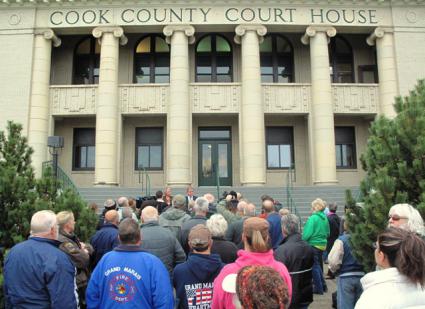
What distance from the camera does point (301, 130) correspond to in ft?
79.8

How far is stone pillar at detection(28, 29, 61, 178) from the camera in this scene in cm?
2170

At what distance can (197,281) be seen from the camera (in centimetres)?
421

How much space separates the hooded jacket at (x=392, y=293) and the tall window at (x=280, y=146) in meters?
21.5

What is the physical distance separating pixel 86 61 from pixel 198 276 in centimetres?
2270

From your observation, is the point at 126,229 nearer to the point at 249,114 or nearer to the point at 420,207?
the point at 420,207

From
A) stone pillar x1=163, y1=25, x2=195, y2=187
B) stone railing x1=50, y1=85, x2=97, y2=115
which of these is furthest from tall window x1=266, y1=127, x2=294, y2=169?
stone railing x1=50, y1=85, x2=97, y2=115

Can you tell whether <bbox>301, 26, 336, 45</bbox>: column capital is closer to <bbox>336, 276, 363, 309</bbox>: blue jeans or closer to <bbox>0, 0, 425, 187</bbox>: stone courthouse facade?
<bbox>0, 0, 425, 187</bbox>: stone courthouse facade

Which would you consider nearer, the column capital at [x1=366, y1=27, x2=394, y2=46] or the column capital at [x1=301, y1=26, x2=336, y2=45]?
the column capital at [x1=301, y1=26, x2=336, y2=45]

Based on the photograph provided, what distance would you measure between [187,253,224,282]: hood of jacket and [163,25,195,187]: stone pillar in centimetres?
1667

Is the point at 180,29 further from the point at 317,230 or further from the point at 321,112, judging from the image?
the point at 317,230

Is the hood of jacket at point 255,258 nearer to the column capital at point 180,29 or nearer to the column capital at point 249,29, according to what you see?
the column capital at point 180,29

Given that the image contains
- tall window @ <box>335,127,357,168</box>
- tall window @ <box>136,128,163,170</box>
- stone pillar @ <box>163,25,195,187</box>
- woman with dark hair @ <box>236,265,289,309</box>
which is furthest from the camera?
tall window @ <box>335,127,357,168</box>

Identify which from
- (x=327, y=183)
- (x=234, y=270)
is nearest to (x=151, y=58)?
(x=327, y=183)

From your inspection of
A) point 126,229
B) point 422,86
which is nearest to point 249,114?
point 422,86
